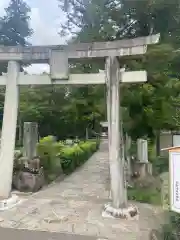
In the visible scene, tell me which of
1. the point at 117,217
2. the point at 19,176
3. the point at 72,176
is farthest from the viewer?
the point at 72,176

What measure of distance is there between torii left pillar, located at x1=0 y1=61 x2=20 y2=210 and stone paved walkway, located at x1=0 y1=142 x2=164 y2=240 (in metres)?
0.56

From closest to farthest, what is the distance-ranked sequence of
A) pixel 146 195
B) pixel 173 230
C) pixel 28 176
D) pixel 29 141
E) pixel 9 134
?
pixel 173 230 < pixel 9 134 < pixel 146 195 < pixel 28 176 < pixel 29 141

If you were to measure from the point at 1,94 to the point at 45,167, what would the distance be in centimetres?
1376

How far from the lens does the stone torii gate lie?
6.95 metres

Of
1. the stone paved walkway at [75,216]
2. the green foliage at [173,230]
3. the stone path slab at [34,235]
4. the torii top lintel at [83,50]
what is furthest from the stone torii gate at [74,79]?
the green foliage at [173,230]

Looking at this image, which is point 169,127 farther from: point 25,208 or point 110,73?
point 25,208

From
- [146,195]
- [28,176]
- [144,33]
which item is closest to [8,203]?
[28,176]

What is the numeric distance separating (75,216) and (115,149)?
6.11 feet

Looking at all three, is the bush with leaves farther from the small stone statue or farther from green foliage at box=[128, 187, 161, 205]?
green foliage at box=[128, 187, 161, 205]

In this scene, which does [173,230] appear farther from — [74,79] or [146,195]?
[74,79]

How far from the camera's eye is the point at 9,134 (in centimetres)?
762

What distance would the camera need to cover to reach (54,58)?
7453 millimetres

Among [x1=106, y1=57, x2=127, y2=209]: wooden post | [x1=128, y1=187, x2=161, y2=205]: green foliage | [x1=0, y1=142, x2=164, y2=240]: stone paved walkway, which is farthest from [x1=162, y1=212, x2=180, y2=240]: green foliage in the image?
[x1=128, y1=187, x2=161, y2=205]: green foliage

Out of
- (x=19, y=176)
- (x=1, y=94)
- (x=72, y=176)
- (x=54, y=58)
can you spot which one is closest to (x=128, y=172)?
(x=72, y=176)
